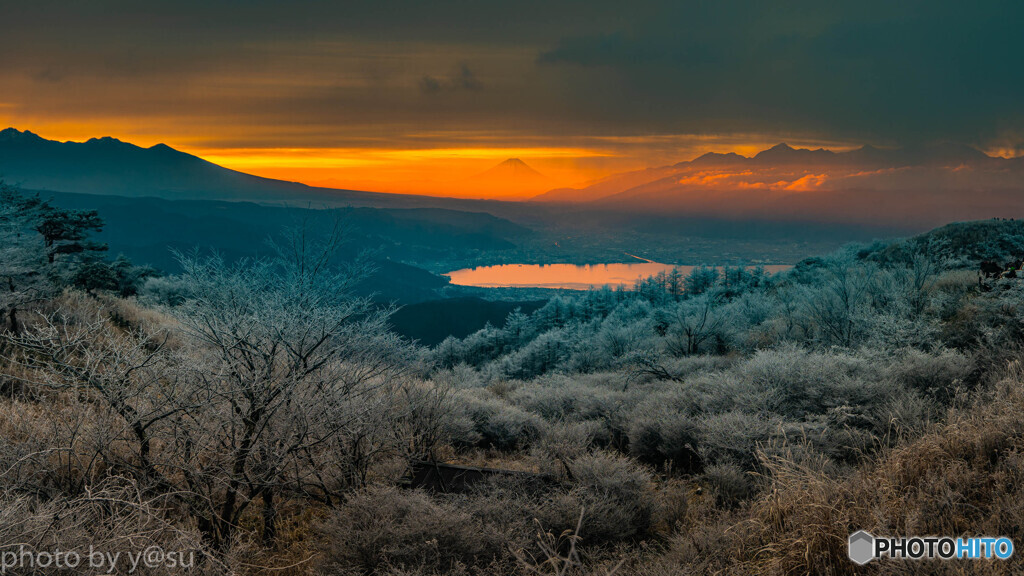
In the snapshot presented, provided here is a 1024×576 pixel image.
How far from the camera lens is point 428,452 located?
859cm

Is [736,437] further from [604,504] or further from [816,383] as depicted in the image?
[604,504]

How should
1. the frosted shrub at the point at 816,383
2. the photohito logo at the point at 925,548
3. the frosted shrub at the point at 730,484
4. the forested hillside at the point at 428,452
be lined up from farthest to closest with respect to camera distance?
the frosted shrub at the point at 816,383, the frosted shrub at the point at 730,484, the forested hillside at the point at 428,452, the photohito logo at the point at 925,548

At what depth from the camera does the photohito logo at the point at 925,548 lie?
3121 millimetres

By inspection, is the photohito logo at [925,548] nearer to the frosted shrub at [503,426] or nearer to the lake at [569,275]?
the frosted shrub at [503,426]

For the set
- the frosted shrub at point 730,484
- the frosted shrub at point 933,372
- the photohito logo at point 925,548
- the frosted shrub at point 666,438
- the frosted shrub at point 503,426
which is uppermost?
the photohito logo at point 925,548

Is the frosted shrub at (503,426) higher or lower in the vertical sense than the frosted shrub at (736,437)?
lower

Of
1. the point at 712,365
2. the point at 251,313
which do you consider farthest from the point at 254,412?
the point at 712,365

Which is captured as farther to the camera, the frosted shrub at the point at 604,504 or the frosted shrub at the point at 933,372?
the frosted shrub at the point at 933,372

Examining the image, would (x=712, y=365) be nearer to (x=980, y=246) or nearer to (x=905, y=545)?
(x=905, y=545)

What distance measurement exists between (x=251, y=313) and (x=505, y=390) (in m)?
13.3

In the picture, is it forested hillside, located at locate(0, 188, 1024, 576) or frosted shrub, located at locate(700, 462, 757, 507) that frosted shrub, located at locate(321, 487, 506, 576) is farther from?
frosted shrub, located at locate(700, 462, 757, 507)

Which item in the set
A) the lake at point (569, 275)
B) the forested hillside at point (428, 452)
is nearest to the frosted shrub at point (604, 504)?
the forested hillside at point (428, 452)

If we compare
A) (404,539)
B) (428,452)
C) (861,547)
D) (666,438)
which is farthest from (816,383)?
(404,539)

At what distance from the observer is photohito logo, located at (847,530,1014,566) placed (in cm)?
312
